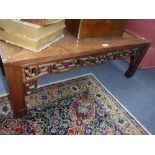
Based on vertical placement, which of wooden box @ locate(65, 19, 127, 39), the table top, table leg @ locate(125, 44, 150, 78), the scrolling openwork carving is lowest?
table leg @ locate(125, 44, 150, 78)

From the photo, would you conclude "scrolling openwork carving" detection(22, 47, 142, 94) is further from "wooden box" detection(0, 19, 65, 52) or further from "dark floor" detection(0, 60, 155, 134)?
"dark floor" detection(0, 60, 155, 134)

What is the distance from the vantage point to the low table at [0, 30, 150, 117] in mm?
829

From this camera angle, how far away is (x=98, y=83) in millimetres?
1438

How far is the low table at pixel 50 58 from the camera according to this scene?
0.83m

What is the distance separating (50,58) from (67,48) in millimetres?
138

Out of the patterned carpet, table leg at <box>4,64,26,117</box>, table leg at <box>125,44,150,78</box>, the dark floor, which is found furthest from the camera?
table leg at <box>125,44,150,78</box>

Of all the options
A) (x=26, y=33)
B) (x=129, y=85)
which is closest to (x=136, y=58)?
(x=129, y=85)

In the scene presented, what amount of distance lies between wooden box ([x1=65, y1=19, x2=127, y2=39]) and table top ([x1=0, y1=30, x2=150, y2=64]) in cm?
3

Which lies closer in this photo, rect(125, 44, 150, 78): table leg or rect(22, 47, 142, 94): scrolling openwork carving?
rect(22, 47, 142, 94): scrolling openwork carving

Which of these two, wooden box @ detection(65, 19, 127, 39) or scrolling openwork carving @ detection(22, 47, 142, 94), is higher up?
wooden box @ detection(65, 19, 127, 39)

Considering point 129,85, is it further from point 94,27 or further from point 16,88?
point 16,88

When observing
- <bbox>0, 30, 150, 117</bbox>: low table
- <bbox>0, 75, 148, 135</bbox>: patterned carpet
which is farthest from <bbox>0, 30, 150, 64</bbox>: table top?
<bbox>0, 75, 148, 135</bbox>: patterned carpet
